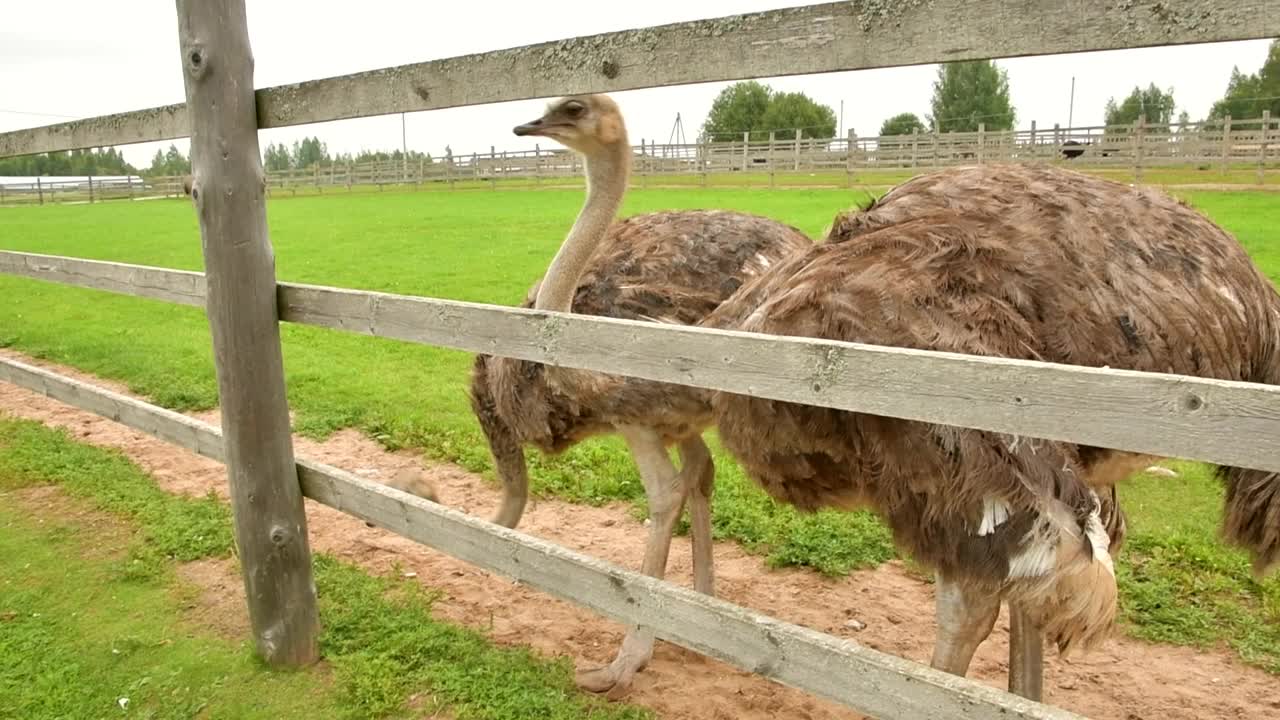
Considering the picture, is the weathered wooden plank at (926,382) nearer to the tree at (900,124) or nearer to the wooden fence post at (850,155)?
the wooden fence post at (850,155)

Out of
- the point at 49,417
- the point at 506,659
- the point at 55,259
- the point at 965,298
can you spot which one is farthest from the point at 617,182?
the point at 49,417

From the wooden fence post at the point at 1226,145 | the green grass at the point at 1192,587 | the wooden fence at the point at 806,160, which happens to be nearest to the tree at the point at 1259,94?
the wooden fence at the point at 806,160

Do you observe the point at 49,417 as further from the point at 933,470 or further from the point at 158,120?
the point at 933,470

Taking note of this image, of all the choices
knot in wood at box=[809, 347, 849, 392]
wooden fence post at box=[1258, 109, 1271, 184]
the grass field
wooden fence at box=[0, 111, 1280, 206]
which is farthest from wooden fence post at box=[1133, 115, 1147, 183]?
knot in wood at box=[809, 347, 849, 392]

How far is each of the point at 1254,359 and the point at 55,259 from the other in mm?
4469

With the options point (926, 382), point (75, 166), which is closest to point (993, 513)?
point (926, 382)

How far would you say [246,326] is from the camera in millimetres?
2760

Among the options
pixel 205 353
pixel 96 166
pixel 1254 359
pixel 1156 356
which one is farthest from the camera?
pixel 96 166

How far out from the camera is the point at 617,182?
3.14 m

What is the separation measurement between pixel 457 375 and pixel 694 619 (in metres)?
5.38

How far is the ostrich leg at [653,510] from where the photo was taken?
3252 mm

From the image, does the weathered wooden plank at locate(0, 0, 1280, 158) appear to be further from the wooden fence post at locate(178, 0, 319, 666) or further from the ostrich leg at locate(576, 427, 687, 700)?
the ostrich leg at locate(576, 427, 687, 700)

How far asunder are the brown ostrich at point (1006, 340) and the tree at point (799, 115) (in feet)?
146

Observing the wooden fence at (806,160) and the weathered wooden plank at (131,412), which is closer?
the weathered wooden plank at (131,412)
